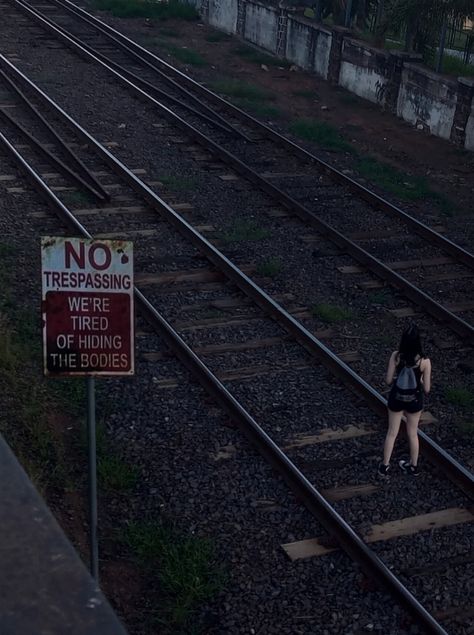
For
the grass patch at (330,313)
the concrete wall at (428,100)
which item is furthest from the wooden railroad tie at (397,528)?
the concrete wall at (428,100)

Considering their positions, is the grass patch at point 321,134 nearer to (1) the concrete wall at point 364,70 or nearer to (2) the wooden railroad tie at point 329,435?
(1) the concrete wall at point 364,70

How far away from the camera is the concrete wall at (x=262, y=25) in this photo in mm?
26464

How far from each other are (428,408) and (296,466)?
1.91 metres

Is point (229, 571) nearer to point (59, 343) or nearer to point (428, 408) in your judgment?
point (59, 343)

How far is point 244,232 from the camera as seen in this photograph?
540 inches

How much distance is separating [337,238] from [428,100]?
318 inches

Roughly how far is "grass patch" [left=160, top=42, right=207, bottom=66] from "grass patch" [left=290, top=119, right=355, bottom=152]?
552 centimetres

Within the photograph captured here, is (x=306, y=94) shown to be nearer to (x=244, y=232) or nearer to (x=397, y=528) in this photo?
(x=244, y=232)

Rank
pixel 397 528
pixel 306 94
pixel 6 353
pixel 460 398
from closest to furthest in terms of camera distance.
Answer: pixel 397 528, pixel 6 353, pixel 460 398, pixel 306 94

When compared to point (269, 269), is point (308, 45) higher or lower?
higher

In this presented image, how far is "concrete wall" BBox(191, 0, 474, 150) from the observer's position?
19.5m

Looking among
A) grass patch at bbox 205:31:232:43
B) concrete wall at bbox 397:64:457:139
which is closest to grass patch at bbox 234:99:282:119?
concrete wall at bbox 397:64:457:139

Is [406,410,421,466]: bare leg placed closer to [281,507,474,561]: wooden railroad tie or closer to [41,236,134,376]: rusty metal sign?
[281,507,474,561]: wooden railroad tie

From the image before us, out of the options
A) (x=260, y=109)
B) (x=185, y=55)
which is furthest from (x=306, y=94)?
(x=185, y=55)
